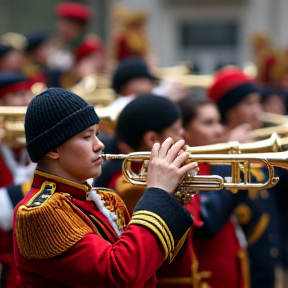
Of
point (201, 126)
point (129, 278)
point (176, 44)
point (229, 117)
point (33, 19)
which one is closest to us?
point (129, 278)

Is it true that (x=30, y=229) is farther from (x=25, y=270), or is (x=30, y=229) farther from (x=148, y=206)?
(x=148, y=206)

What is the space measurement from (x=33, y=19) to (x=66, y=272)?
53.0 ft

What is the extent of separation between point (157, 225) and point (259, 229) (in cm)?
290

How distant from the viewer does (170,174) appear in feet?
12.1

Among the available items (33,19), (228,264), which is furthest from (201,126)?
(33,19)

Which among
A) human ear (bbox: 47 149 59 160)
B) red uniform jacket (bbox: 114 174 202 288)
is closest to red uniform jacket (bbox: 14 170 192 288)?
human ear (bbox: 47 149 59 160)

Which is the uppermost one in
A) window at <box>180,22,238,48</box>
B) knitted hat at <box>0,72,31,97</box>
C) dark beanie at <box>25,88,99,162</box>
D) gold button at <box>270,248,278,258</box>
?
dark beanie at <box>25,88,99,162</box>

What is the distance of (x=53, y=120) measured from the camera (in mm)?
3727

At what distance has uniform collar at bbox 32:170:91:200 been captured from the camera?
3770mm

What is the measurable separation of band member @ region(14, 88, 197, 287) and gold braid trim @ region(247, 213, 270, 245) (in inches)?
101

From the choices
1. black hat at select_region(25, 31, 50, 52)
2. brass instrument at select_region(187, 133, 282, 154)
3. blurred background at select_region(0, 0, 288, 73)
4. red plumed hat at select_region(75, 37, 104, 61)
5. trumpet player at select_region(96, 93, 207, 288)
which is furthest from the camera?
blurred background at select_region(0, 0, 288, 73)

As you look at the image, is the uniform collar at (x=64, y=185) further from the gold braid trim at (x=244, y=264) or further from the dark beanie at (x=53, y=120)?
the gold braid trim at (x=244, y=264)

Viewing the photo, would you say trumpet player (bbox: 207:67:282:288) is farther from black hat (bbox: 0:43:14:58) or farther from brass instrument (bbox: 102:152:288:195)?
black hat (bbox: 0:43:14:58)

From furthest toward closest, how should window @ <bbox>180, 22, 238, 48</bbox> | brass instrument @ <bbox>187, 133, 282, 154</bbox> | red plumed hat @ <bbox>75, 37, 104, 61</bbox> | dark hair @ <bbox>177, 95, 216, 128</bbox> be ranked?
window @ <bbox>180, 22, 238, 48</bbox>
red plumed hat @ <bbox>75, 37, 104, 61</bbox>
dark hair @ <bbox>177, 95, 216, 128</bbox>
brass instrument @ <bbox>187, 133, 282, 154</bbox>
